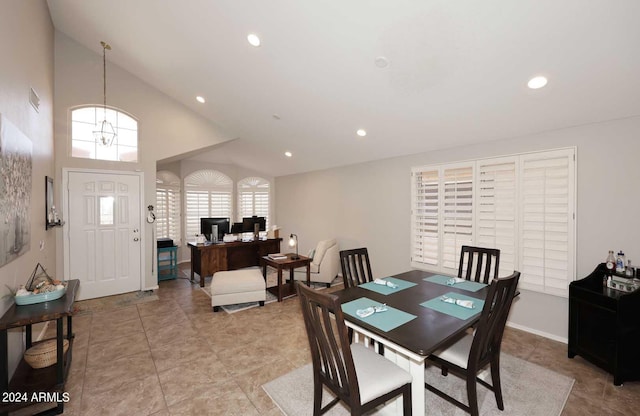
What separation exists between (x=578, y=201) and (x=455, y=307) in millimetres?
2084

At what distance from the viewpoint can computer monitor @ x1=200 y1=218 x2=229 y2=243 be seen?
5648 mm

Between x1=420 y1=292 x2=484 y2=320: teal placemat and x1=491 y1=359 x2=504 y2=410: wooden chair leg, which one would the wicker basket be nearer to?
x1=420 y1=292 x2=484 y2=320: teal placemat

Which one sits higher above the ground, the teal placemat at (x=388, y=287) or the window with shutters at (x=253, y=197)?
the window with shutters at (x=253, y=197)

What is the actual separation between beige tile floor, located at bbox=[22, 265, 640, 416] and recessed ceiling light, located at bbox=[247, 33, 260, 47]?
330 cm

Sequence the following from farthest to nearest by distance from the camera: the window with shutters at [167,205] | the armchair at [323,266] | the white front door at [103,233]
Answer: the window with shutters at [167,205] → the armchair at [323,266] → the white front door at [103,233]

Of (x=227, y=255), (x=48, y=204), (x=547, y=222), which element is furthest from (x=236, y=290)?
(x=547, y=222)

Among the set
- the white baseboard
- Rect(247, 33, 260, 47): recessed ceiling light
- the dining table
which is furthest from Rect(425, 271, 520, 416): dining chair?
Rect(247, 33, 260, 47): recessed ceiling light

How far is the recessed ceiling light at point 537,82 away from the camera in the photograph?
2.46 m

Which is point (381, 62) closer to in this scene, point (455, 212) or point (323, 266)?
point (455, 212)

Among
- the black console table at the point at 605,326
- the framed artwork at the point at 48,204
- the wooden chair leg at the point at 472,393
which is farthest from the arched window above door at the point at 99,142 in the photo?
the black console table at the point at 605,326

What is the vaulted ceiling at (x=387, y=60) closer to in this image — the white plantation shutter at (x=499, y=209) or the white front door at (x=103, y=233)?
the white plantation shutter at (x=499, y=209)

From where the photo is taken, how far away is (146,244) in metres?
4.85

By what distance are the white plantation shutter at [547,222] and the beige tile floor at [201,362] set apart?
2.32 feet

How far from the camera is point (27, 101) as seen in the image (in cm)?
265
